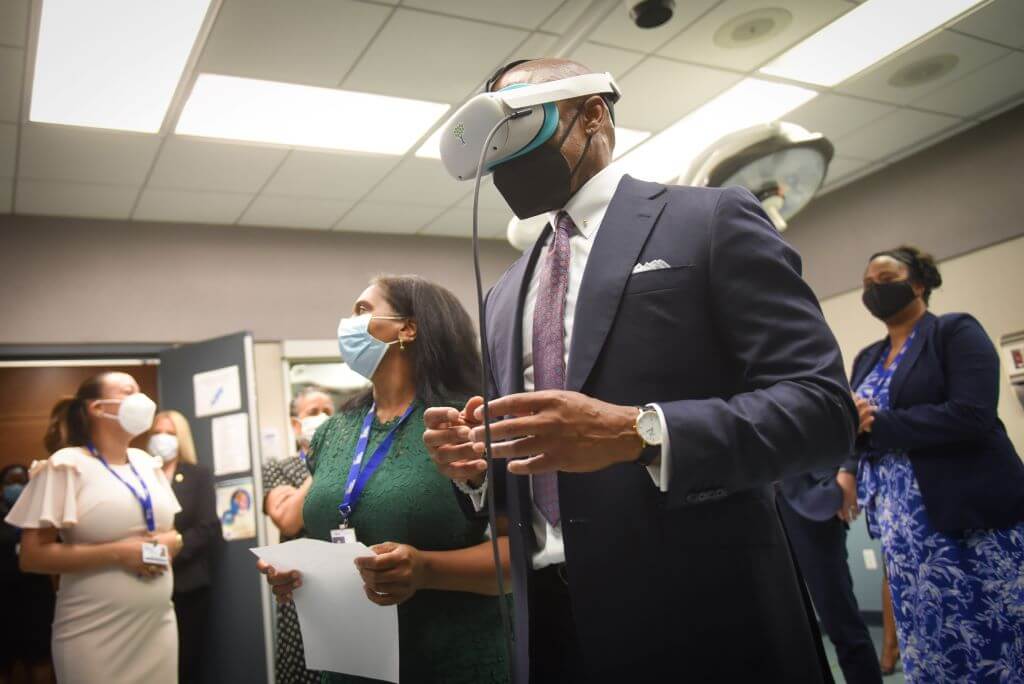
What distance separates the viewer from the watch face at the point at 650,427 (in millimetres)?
742


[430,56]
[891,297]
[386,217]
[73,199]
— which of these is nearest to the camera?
[891,297]

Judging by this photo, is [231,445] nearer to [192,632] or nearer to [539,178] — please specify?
[192,632]

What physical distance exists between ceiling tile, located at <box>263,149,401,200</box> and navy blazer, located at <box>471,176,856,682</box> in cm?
360

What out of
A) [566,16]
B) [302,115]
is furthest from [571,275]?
[302,115]

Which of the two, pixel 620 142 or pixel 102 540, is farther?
pixel 620 142

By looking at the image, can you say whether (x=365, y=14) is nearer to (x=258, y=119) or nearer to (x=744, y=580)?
(x=258, y=119)

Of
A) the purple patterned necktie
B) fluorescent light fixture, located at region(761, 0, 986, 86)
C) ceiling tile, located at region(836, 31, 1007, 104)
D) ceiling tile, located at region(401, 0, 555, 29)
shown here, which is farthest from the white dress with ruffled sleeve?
ceiling tile, located at region(836, 31, 1007, 104)

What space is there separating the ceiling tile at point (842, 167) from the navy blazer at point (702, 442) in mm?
4603

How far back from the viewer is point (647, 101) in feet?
13.3

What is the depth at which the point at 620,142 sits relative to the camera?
455 cm

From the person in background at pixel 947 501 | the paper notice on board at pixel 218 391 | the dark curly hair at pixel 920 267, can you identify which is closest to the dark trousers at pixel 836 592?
the person in background at pixel 947 501

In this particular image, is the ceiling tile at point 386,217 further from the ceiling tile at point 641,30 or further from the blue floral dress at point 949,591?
the blue floral dress at point 949,591

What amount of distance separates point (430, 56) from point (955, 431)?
2.58 metres

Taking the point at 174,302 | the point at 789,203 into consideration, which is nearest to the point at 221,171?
the point at 174,302
